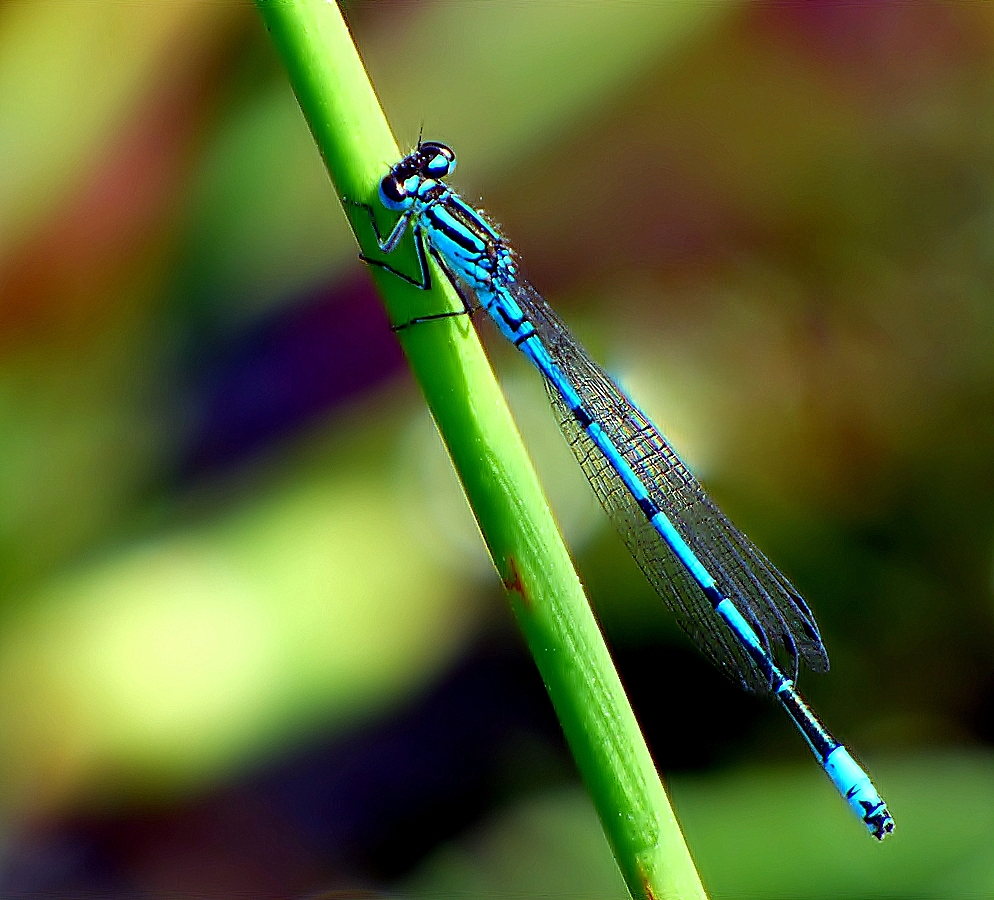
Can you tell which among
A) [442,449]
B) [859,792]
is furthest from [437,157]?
[859,792]

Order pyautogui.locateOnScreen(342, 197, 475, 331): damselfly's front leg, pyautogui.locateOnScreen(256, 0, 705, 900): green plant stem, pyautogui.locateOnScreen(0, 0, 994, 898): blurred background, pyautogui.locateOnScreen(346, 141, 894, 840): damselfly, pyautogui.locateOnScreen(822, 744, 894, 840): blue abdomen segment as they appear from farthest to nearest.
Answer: pyautogui.locateOnScreen(0, 0, 994, 898): blurred background < pyautogui.locateOnScreen(346, 141, 894, 840): damselfly < pyautogui.locateOnScreen(822, 744, 894, 840): blue abdomen segment < pyautogui.locateOnScreen(342, 197, 475, 331): damselfly's front leg < pyautogui.locateOnScreen(256, 0, 705, 900): green plant stem

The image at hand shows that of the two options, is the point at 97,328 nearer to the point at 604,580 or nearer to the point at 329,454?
the point at 329,454

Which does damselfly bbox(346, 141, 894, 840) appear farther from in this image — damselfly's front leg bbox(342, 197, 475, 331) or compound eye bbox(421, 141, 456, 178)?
damselfly's front leg bbox(342, 197, 475, 331)

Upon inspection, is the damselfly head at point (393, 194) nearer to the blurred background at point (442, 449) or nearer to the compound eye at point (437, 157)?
the compound eye at point (437, 157)

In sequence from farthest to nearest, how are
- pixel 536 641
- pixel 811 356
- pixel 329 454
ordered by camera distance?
pixel 811 356, pixel 329 454, pixel 536 641

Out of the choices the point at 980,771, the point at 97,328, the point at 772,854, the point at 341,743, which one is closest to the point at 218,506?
the point at 97,328

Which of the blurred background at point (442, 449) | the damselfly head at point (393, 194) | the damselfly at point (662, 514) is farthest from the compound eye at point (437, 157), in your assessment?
the blurred background at point (442, 449)

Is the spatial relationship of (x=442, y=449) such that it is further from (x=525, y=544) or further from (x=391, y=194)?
(x=525, y=544)

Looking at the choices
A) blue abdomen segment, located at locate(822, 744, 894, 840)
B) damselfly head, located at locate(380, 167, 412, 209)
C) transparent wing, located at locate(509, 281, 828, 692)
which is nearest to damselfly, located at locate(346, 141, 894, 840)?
transparent wing, located at locate(509, 281, 828, 692)

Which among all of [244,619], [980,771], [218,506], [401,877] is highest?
[218,506]
